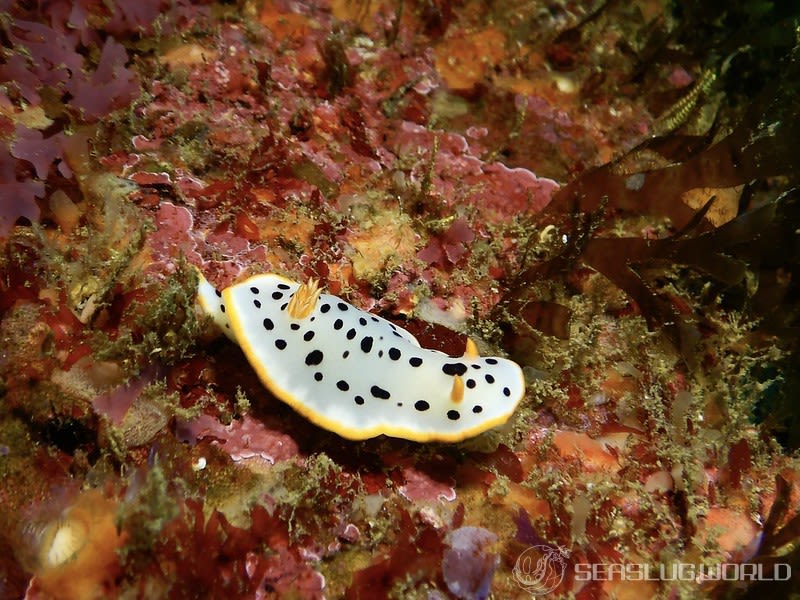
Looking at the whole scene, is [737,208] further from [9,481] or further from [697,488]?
[9,481]

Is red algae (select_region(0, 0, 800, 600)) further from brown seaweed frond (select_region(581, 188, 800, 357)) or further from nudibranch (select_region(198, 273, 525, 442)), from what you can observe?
nudibranch (select_region(198, 273, 525, 442))

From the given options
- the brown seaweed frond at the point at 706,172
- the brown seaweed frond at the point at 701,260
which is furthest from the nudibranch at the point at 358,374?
the brown seaweed frond at the point at 706,172

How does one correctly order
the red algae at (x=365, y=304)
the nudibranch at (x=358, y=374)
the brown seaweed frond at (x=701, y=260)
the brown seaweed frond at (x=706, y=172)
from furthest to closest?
the brown seaweed frond at (x=706, y=172) < the brown seaweed frond at (x=701, y=260) < the nudibranch at (x=358, y=374) < the red algae at (x=365, y=304)

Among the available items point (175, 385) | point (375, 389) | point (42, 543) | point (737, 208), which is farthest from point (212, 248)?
point (737, 208)

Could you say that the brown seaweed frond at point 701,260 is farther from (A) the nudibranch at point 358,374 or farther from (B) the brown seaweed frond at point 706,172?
(A) the nudibranch at point 358,374

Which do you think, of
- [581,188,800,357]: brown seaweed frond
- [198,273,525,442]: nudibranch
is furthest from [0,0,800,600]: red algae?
[198,273,525,442]: nudibranch

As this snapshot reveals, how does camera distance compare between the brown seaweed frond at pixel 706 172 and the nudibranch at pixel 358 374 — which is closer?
the nudibranch at pixel 358 374
